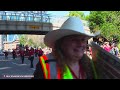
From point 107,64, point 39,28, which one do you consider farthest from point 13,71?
point 107,64

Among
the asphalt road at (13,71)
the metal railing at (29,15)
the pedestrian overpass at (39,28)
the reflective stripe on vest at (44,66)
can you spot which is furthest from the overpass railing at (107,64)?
the metal railing at (29,15)

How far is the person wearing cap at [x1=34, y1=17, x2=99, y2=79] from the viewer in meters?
1.36

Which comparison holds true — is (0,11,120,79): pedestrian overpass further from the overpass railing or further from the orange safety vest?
the orange safety vest

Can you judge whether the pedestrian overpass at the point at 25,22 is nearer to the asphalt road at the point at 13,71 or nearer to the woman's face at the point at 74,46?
the asphalt road at the point at 13,71

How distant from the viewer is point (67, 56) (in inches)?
54.9

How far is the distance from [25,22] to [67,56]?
1.26 meters

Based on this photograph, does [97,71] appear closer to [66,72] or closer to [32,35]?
[66,72]

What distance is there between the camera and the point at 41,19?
246cm

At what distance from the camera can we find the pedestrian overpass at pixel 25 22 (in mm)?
2213

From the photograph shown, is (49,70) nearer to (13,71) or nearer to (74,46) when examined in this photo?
(74,46)

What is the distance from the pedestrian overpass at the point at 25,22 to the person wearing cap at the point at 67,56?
1.88ft
